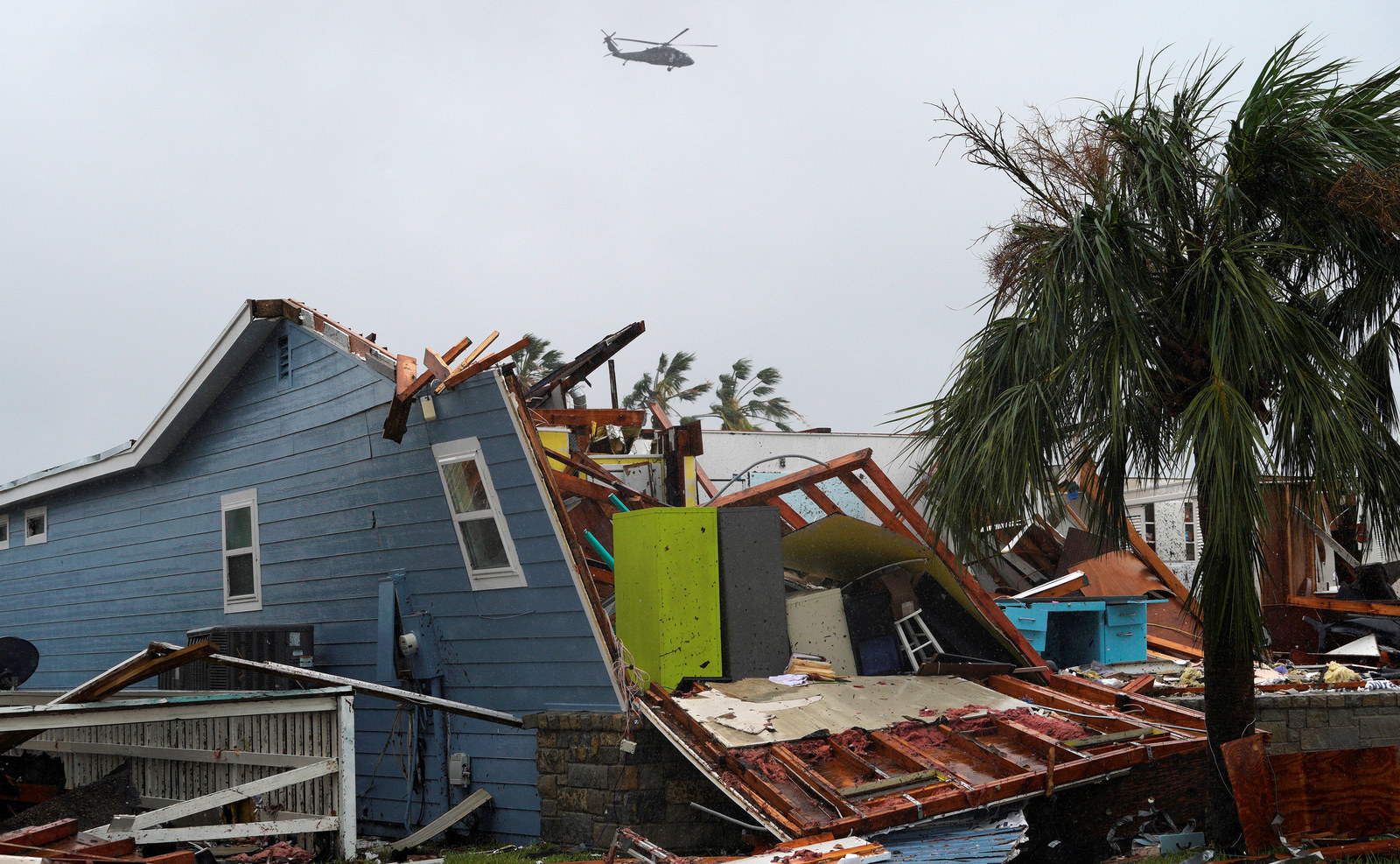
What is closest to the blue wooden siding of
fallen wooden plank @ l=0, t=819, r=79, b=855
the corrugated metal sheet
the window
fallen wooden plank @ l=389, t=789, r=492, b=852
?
fallen wooden plank @ l=389, t=789, r=492, b=852

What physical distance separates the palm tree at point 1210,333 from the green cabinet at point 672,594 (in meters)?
2.14

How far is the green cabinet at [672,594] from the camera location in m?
9.02

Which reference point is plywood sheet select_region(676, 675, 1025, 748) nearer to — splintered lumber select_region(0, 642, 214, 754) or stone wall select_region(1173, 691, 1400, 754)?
stone wall select_region(1173, 691, 1400, 754)

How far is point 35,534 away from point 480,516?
1050 centimetres

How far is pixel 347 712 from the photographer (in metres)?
7.93

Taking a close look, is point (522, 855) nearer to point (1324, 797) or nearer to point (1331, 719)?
point (1324, 797)

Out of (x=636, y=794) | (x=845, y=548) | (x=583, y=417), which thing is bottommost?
(x=636, y=794)

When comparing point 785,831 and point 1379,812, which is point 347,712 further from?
point 1379,812

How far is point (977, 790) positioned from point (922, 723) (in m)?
1.23

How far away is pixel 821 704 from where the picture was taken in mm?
8719

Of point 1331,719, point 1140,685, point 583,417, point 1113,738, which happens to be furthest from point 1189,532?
point 1113,738

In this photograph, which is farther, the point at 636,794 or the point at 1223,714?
the point at 636,794

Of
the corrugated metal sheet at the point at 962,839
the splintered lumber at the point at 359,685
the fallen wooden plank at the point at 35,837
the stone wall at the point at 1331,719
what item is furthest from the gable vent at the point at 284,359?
the stone wall at the point at 1331,719

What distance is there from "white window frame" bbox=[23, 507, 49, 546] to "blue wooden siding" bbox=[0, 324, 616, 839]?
0.68 metres
